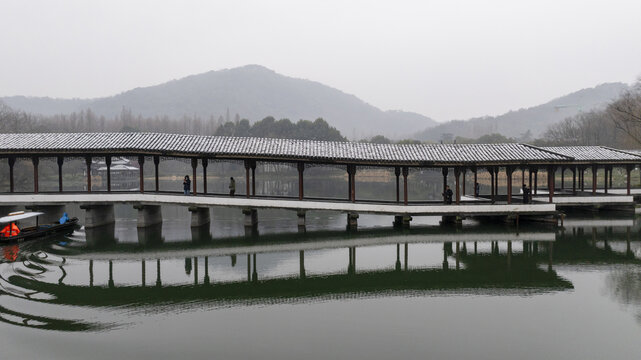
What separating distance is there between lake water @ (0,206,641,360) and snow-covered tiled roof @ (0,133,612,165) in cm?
380

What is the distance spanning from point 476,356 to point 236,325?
4.92 meters

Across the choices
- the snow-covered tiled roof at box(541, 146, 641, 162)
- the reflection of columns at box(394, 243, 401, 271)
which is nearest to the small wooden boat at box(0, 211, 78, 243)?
the reflection of columns at box(394, 243, 401, 271)

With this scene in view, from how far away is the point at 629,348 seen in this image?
8.80 m

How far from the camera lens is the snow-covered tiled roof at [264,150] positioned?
22531mm

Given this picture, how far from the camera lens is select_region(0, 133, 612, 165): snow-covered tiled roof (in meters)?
Result: 22.5

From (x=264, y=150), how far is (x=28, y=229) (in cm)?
1083

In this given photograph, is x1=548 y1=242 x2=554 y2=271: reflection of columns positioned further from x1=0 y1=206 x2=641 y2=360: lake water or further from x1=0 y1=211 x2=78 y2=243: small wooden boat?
x1=0 y1=211 x2=78 y2=243: small wooden boat

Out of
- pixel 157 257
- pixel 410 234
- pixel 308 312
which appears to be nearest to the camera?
pixel 308 312

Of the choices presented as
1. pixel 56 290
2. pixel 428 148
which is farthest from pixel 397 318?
pixel 428 148

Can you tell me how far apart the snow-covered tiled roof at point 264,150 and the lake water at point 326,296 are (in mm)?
3798

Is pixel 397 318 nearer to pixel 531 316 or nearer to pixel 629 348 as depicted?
pixel 531 316

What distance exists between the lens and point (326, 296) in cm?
1241

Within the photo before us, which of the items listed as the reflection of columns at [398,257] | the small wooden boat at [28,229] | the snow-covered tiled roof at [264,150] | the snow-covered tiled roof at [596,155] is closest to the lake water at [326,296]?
the reflection of columns at [398,257]

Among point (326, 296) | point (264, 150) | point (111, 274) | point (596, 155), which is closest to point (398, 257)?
point (326, 296)
